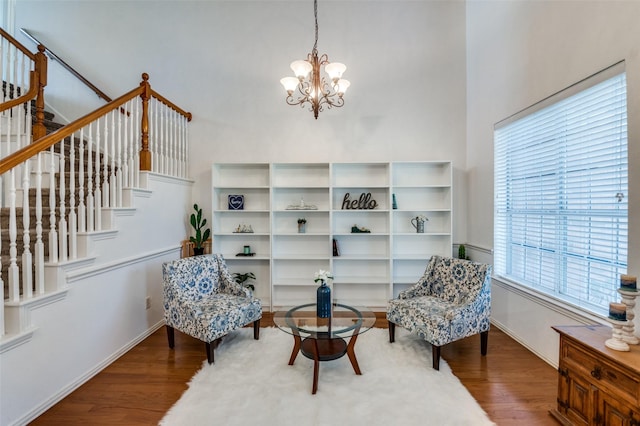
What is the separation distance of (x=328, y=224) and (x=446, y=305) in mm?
1920

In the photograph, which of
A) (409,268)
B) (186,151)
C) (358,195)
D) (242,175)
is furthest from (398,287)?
(186,151)

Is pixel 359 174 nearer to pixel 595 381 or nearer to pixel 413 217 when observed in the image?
pixel 413 217

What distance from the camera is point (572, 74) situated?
244cm

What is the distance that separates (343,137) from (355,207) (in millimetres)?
1066

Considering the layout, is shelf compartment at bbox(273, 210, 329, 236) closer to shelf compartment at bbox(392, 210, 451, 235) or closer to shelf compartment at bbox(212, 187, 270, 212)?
shelf compartment at bbox(212, 187, 270, 212)

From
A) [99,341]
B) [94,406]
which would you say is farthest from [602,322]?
[99,341]

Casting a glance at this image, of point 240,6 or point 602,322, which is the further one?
point 240,6

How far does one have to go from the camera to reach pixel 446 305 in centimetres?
286

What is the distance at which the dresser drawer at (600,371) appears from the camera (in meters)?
1.48

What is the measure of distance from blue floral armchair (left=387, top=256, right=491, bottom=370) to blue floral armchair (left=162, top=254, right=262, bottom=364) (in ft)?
5.12

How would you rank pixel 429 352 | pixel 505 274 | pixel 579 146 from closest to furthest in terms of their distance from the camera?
pixel 579 146
pixel 429 352
pixel 505 274

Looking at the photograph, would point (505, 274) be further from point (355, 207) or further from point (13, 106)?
point (13, 106)

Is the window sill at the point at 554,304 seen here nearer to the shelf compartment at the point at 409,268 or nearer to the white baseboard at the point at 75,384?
the shelf compartment at the point at 409,268

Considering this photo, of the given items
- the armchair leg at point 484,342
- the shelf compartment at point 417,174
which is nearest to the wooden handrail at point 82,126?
the shelf compartment at point 417,174
